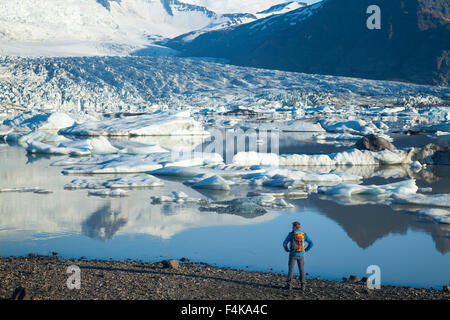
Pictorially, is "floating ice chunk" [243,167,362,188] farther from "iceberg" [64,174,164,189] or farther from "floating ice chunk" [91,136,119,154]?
"floating ice chunk" [91,136,119,154]

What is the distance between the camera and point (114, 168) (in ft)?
41.0

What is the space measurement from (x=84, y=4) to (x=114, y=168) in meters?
133

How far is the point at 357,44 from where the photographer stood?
326 feet

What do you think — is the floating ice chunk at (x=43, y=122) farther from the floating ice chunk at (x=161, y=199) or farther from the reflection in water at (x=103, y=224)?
the reflection in water at (x=103, y=224)

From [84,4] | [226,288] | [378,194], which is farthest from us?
[84,4]

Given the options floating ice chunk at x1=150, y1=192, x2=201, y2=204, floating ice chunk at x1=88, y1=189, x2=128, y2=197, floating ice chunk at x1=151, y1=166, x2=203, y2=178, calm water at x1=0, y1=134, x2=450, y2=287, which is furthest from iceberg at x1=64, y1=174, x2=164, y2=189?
floating ice chunk at x1=150, y1=192, x2=201, y2=204

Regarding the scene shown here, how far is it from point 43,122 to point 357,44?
83703mm

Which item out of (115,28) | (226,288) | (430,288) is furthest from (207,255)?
(115,28)

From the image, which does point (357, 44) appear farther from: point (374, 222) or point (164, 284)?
point (164, 284)

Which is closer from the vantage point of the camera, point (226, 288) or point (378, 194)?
point (226, 288)

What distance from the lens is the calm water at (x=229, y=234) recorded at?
5867 millimetres

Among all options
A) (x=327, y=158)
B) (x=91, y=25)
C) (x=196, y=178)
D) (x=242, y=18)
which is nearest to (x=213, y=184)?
(x=196, y=178)

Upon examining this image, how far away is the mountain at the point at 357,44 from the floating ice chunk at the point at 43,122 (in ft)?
222

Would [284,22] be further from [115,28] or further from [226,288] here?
[226,288]
